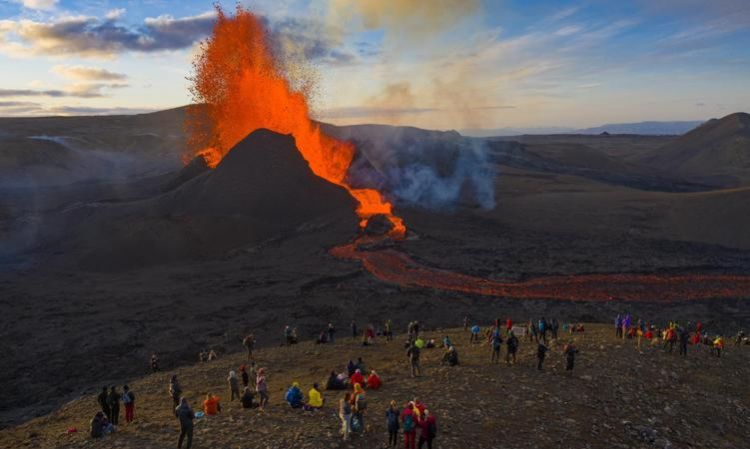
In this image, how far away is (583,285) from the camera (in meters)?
45.2

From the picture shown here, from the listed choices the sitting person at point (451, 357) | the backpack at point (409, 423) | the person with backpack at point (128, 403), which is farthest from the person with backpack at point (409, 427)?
the person with backpack at point (128, 403)

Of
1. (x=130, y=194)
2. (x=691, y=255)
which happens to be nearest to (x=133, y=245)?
(x=130, y=194)

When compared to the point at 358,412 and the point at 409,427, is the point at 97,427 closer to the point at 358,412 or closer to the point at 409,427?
the point at 358,412

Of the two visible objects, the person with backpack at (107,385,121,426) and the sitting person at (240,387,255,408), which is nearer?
the person with backpack at (107,385,121,426)

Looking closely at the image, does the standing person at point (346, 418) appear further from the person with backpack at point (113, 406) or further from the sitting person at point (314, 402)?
the person with backpack at point (113, 406)

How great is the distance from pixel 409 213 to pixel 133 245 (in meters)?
31.3

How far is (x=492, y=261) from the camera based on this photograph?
50781 mm

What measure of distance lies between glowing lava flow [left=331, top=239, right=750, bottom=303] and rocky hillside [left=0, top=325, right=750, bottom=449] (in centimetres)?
1678

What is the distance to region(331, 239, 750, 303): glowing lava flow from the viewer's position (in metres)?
43.0

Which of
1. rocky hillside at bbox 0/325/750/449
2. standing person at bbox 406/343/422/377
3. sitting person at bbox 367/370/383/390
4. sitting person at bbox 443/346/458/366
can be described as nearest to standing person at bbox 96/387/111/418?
rocky hillside at bbox 0/325/750/449

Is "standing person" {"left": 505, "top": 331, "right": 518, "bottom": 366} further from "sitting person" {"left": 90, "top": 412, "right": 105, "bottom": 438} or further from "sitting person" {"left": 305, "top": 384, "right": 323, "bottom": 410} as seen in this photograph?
"sitting person" {"left": 90, "top": 412, "right": 105, "bottom": 438}

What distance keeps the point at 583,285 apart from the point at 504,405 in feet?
98.1

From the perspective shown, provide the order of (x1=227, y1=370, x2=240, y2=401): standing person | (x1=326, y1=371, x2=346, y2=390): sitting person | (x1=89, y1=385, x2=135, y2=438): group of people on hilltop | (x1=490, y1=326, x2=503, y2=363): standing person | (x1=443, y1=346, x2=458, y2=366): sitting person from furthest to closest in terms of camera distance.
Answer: (x1=443, y1=346, x2=458, y2=366): sitting person
(x1=490, y1=326, x2=503, y2=363): standing person
(x1=326, y1=371, x2=346, y2=390): sitting person
(x1=227, y1=370, x2=240, y2=401): standing person
(x1=89, y1=385, x2=135, y2=438): group of people on hilltop

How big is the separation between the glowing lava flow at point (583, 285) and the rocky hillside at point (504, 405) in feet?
55.1
